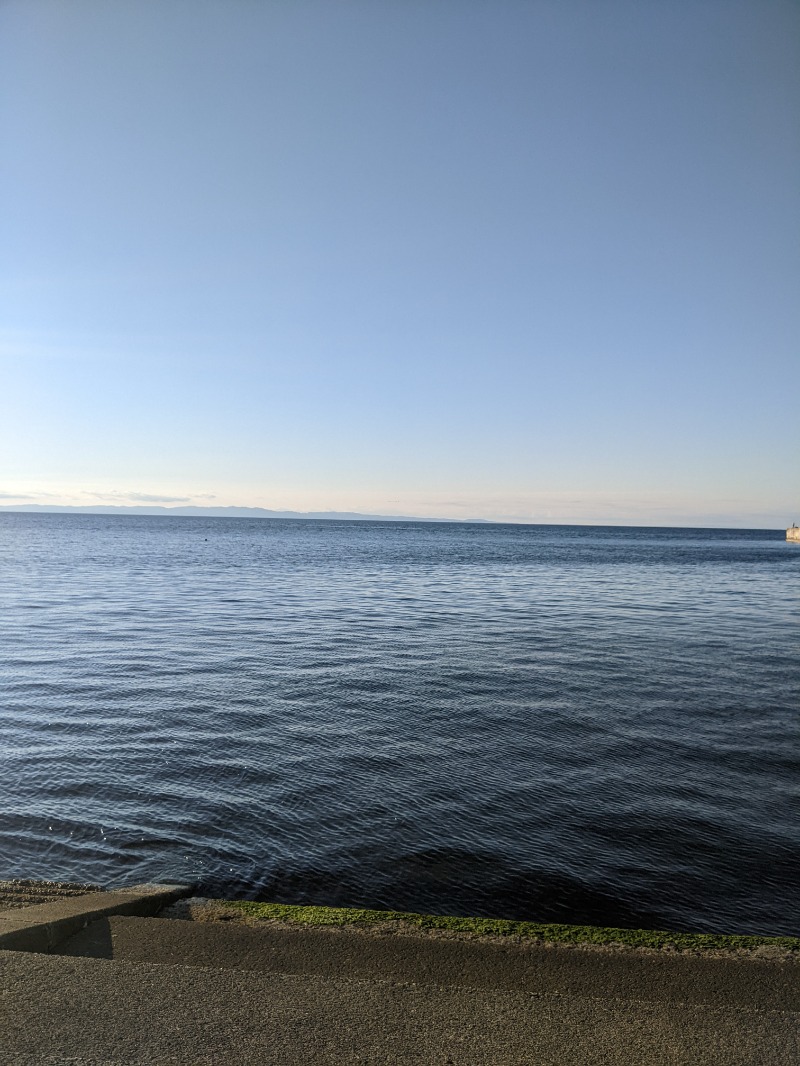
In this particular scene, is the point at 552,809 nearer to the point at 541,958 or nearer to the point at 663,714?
the point at 541,958

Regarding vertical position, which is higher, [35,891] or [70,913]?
[70,913]

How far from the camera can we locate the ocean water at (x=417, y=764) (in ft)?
24.3

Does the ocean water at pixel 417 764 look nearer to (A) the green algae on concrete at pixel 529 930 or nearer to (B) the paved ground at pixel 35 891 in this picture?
(B) the paved ground at pixel 35 891

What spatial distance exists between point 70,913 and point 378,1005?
A: 274 cm

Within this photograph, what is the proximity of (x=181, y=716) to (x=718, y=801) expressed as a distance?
8.96 m

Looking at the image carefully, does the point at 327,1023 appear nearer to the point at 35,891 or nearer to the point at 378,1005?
the point at 378,1005

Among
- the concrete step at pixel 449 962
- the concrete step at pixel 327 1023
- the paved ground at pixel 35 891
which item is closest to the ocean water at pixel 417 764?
the paved ground at pixel 35 891

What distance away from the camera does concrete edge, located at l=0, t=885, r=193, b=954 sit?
5.18 metres

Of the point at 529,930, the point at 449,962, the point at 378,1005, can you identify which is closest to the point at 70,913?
the point at 378,1005

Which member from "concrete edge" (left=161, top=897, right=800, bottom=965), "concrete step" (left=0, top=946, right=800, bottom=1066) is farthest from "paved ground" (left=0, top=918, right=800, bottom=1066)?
"concrete edge" (left=161, top=897, right=800, bottom=965)

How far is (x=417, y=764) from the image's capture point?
10.9 meters

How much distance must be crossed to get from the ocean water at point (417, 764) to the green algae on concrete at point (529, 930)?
0.63m

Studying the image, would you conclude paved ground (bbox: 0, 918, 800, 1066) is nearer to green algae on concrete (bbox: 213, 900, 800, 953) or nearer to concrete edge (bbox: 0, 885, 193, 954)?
concrete edge (bbox: 0, 885, 193, 954)

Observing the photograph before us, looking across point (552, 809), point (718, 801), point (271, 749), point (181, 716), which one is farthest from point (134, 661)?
point (718, 801)
